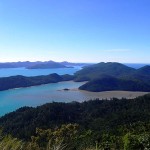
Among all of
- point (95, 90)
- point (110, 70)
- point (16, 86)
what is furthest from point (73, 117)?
point (110, 70)

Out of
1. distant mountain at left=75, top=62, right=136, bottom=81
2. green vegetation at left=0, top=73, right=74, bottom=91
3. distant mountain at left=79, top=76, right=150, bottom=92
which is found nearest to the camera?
distant mountain at left=79, top=76, right=150, bottom=92

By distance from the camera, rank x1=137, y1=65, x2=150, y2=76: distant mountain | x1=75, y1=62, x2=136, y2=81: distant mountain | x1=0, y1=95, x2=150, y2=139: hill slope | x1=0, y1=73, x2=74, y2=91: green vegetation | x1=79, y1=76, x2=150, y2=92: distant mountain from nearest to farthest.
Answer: x1=0, y1=95, x2=150, y2=139: hill slope
x1=79, y1=76, x2=150, y2=92: distant mountain
x1=0, y1=73, x2=74, y2=91: green vegetation
x1=137, y1=65, x2=150, y2=76: distant mountain
x1=75, y1=62, x2=136, y2=81: distant mountain

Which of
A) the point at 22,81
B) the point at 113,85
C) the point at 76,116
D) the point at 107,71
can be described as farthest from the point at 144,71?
the point at 76,116

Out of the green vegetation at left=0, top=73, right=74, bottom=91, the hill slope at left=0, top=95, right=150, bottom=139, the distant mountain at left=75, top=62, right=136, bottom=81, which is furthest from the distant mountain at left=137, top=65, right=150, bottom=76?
the hill slope at left=0, top=95, right=150, bottom=139

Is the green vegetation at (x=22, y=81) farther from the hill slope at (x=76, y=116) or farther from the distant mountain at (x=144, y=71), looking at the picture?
the hill slope at (x=76, y=116)

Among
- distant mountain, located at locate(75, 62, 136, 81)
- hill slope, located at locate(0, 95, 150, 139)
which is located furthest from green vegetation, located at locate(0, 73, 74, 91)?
hill slope, located at locate(0, 95, 150, 139)

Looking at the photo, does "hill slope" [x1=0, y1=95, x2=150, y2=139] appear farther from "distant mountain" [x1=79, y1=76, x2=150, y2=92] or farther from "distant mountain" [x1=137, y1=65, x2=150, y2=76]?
"distant mountain" [x1=137, y1=65, x2=150, y2=76]

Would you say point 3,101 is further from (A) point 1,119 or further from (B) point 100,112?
(B) point 100,112

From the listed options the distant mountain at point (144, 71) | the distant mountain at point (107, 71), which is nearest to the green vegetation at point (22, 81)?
the distant mountain at point (107, 71)

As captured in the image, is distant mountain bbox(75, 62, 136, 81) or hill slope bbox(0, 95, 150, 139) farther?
distant mountain bbox(75, 62, 136, 81)

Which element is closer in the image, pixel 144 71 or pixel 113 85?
pixel 113 85

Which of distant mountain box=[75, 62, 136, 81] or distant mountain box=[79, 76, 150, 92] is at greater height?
distant mountain box=[75, 62, 136, 81]

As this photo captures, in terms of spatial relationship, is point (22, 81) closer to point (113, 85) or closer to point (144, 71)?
point (113, 85)

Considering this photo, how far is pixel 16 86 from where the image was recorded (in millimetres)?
121938
